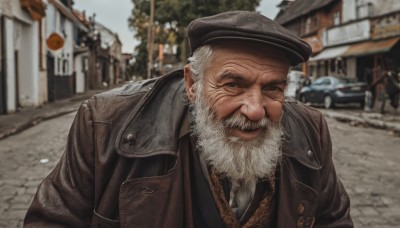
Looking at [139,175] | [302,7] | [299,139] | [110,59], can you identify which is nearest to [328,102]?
[299,139]

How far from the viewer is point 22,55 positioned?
1827 cm

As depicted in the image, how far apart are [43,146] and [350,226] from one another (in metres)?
7.62

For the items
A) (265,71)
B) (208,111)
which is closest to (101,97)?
(208,111)

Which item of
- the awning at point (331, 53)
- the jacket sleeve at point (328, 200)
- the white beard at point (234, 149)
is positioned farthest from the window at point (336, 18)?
the white beard at point (234, 149)

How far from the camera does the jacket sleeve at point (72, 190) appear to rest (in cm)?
199

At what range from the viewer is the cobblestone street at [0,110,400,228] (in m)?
4.88

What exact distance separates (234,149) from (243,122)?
0.17 meters

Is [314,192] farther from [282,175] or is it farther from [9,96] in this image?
[9,96]

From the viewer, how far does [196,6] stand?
35.0 meters

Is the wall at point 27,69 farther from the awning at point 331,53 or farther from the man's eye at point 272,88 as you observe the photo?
the man's eye at point 272,88

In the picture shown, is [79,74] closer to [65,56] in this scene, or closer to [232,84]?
[65,56]

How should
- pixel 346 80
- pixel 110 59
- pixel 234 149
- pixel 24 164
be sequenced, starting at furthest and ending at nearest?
pixel 110 59 → pixel 346 80 → pixel 24 164 → pixel 234 149

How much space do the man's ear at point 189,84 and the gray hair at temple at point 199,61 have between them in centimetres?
3

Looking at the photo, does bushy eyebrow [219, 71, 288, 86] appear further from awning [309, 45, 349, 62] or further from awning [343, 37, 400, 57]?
awning [309, 45, 349, 62]
